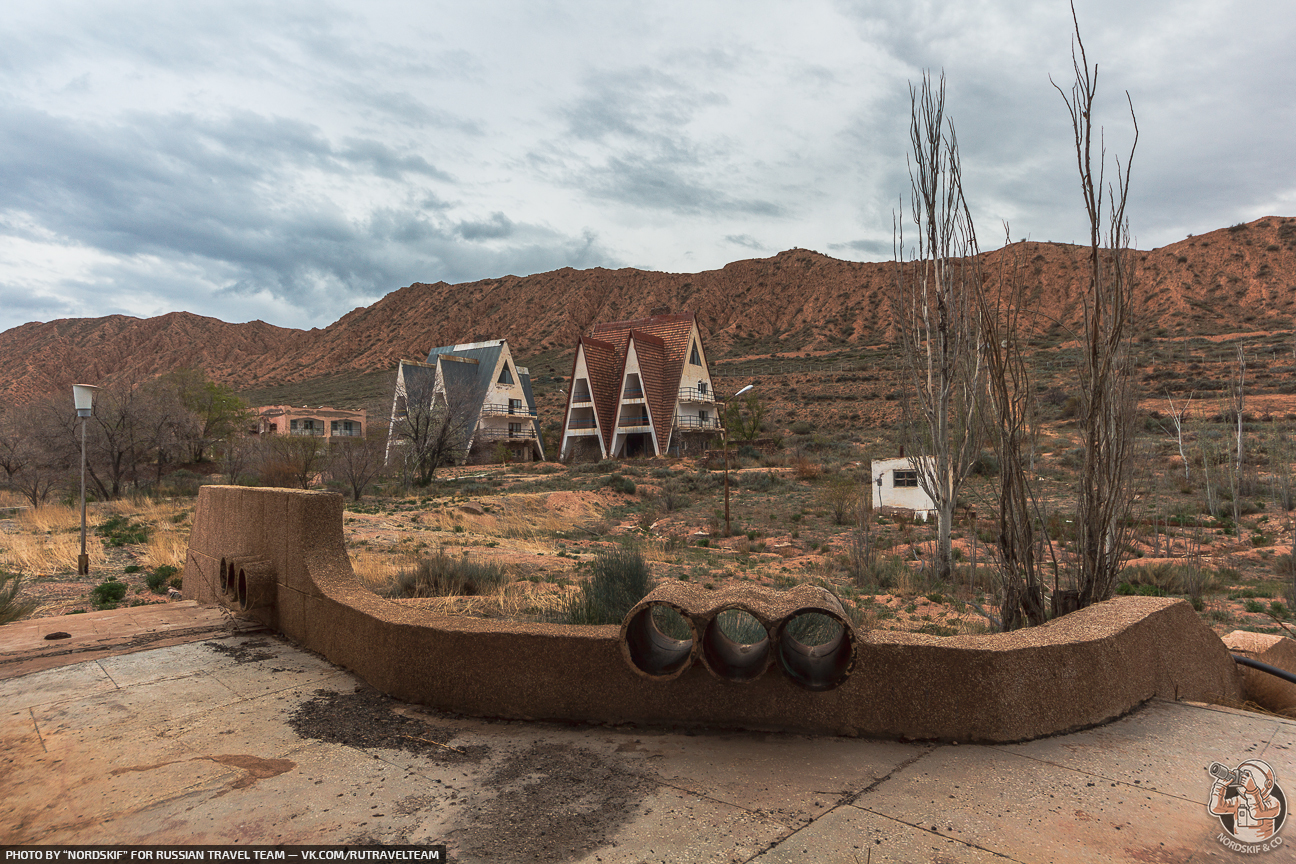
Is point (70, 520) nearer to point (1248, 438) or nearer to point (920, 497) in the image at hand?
point (920, 497)

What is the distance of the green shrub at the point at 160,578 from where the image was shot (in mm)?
9789

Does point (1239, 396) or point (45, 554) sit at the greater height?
point (1239, 396)

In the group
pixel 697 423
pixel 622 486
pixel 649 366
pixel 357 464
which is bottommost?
pixel 622 486

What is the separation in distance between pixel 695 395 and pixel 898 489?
81.2ft

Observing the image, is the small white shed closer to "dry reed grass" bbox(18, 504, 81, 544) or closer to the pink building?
"dry reed grass" bbox(18, 504, 81, 544)

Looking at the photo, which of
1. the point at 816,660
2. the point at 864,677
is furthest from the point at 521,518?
the point at 864,677

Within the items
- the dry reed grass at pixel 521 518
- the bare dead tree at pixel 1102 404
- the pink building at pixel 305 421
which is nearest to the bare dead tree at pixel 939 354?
the bare dead tree at pixel 1102 404

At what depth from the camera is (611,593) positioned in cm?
693

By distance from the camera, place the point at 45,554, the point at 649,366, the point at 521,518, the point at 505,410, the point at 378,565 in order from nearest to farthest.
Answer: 1. the point at 378,565
2. the point at 45,554
3. the point at 521,518
4. the point at 649,366
5. the point at 505,410

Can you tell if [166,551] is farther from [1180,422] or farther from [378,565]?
[1180,422]

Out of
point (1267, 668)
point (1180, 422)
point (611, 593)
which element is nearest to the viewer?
point (1267, 668)

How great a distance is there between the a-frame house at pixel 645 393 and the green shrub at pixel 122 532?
97.5 ft

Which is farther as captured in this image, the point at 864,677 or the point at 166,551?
the point at 166,551

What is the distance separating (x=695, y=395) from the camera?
45312 mm
